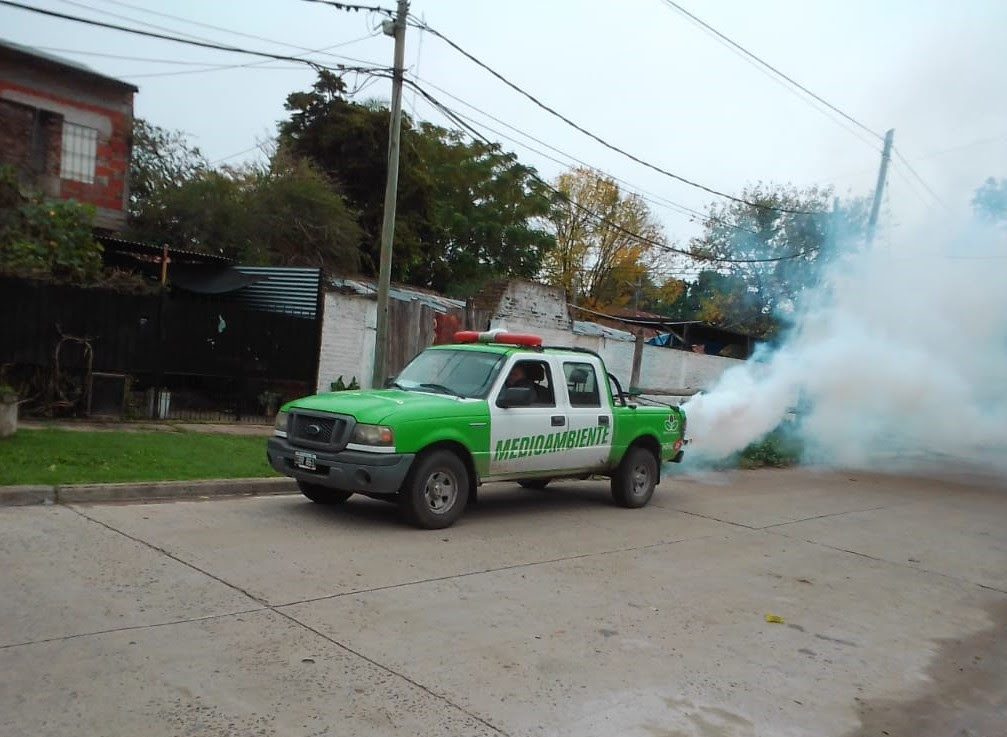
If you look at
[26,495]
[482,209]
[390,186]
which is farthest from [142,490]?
[482,209]

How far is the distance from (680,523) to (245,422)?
8.25m

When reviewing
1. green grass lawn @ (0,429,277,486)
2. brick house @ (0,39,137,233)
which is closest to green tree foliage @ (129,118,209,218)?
brick house @ (0,39,137,233)

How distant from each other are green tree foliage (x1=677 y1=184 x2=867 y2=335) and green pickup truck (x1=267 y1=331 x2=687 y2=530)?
50.4ft

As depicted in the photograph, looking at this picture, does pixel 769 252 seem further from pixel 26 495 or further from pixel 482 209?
pixel 26 495

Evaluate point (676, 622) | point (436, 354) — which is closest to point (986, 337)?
point (436, 354)

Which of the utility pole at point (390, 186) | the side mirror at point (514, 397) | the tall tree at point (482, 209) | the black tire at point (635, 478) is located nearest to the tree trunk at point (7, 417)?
the utility pole at point (390, 186)

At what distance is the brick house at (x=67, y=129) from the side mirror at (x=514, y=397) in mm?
16133

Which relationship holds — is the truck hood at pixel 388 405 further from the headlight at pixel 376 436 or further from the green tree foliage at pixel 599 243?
the green tree foliage at pixel 599 243

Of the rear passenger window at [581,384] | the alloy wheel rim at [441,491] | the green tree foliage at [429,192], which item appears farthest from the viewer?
the green tree foliage at [429,192]

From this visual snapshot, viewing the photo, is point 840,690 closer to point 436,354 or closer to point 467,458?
point 467,458

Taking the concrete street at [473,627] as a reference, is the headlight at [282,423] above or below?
above

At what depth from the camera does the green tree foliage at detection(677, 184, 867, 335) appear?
2548cm

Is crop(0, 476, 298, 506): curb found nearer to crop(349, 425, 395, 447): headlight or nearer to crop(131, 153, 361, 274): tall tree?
crop(349, 425, 395, 447): headlight

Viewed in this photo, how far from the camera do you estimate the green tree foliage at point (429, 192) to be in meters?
28.3
